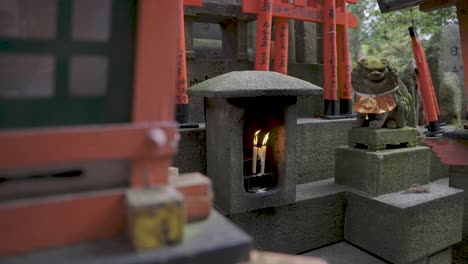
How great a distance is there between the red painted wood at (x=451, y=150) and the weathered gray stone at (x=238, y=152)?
2.86 meters

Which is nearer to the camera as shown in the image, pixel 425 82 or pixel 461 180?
pixel 461 180

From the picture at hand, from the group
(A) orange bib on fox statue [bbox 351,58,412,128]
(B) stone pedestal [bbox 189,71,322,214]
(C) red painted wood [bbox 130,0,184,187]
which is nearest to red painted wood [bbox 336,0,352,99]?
(A) orange bib on fox statue [bbox 351,58,412,128]

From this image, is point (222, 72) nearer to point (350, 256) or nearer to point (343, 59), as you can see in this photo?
point (343, 59)

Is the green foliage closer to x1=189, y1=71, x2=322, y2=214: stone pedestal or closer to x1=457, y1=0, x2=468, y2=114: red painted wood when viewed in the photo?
x1=457, y1=0, x2=468, y2=114: red painted wood

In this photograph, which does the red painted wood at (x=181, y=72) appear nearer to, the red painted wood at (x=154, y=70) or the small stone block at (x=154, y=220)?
the red painted wood at (x=154, y=70)

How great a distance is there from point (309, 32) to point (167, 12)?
5.86m

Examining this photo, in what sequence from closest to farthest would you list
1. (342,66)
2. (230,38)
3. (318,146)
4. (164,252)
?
1. (164,252)
2. (318,146)
3. (342,66)
4. (230,38)

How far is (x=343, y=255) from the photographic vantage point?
4.14 meters

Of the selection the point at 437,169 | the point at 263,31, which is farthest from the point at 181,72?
the point at 437,169

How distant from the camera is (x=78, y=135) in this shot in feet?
4.75

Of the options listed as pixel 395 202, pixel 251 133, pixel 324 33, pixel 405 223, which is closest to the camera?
pixel 405 223

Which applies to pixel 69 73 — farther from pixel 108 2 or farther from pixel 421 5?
pixel 421 5

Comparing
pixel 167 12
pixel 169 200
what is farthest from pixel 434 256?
pixel 167 12

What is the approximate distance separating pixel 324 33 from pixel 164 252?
5084 mm
